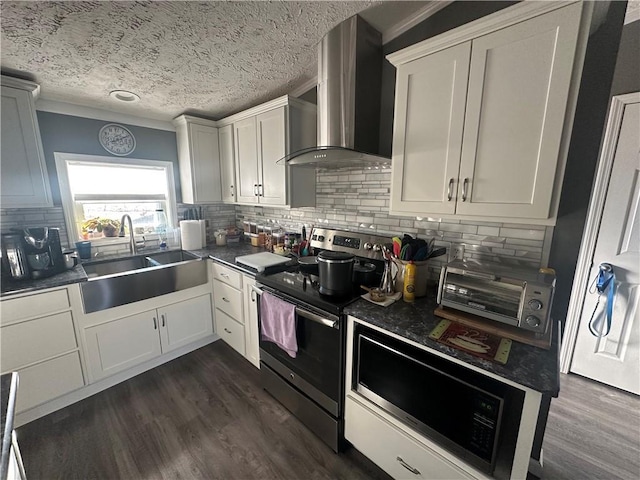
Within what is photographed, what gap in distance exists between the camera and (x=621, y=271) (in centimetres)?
191

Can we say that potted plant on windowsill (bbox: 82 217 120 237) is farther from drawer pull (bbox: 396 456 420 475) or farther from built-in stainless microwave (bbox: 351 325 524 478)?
drawer pull (bbox: 396 456 420 475)

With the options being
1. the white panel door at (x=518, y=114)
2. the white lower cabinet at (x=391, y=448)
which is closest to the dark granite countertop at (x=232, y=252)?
the white lower cabinet at (x=391, y=448)

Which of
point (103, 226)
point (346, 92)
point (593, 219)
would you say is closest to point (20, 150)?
point (103, 226)

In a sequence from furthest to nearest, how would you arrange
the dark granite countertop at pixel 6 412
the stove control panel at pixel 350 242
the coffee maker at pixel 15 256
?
the stove control panel at pixel 350 242
the coffee maker at pixel 15 256
the dark granite countertop at pixel 6 412

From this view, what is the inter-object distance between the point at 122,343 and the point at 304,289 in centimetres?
167

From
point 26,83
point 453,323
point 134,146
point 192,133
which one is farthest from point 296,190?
point 26,83

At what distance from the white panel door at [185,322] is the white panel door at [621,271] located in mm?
3323

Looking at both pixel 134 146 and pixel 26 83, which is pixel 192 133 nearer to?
pixel 134 146

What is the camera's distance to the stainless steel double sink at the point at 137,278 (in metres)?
1.94

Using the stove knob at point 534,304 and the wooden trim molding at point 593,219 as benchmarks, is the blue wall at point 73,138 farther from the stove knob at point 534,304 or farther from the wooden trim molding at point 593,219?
the wooden trim molding at point 593,219

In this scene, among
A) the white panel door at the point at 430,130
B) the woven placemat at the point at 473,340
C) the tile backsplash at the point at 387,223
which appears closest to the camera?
the woven placemat at the point at 473,340

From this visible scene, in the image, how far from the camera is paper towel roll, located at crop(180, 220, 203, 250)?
8.94ft

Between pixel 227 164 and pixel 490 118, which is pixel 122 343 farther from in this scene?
pixel 490 118

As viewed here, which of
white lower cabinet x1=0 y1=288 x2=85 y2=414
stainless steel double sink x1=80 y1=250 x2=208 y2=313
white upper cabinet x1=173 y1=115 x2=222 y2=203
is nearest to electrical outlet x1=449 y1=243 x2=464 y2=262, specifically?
stainless steel double sink x1=80 y1=250 x2=208 y2=313
